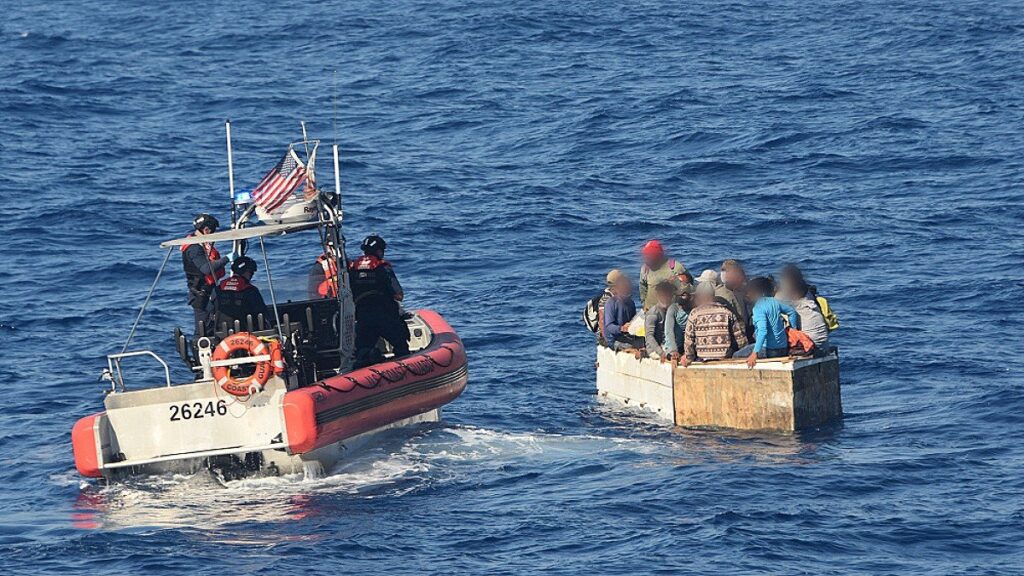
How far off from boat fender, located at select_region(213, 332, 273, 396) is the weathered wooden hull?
162 inches

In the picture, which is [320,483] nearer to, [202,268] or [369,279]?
[369,279]

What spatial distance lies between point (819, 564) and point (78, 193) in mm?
20651

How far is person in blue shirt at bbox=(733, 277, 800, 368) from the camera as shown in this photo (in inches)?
615

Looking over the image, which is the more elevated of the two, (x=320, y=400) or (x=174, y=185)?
(x=174, y=185)

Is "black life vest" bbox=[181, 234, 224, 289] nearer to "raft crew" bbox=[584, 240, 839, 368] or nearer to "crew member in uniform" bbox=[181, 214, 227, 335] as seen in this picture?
"crew member in uniform" bbox=[181, 214, 227, 335]

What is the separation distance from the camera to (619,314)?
17953 mm

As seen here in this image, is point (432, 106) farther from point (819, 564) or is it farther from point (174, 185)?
point (819, 564)

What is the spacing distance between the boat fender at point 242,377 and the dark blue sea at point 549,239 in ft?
2.85

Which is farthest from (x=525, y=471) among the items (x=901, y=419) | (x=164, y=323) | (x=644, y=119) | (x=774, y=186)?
(x=644, y=119)

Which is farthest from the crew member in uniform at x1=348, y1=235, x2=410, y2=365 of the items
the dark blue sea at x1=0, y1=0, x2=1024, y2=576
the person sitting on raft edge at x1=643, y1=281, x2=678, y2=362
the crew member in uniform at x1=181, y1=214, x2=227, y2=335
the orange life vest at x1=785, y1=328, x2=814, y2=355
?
the orange life vest at x1=785, y1=328, x2=814, y2=355

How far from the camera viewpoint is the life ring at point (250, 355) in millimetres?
14688

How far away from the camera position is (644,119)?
109ft

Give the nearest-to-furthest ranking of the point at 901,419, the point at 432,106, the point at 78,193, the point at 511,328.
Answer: the point at 901,419, the point at 511,328, the point at 78,193, the point at 432,106

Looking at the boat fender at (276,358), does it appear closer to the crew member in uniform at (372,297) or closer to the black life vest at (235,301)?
the black life vest at (235,301)
